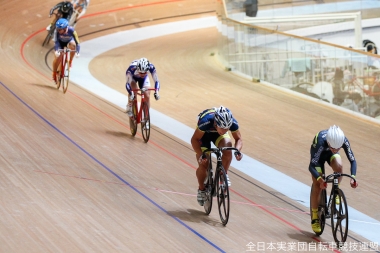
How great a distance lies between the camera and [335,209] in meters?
5.04

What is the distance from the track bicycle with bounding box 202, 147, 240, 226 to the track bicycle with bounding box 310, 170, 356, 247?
73 centimetres

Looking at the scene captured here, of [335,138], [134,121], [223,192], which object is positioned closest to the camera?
[335,138]

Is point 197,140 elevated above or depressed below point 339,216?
above

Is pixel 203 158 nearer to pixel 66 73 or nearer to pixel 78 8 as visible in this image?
pixel 66 73

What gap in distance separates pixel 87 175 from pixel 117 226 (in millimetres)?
1477

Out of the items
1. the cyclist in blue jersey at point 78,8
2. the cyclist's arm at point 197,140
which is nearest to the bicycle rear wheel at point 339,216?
the cyclist's arm at point 197,140

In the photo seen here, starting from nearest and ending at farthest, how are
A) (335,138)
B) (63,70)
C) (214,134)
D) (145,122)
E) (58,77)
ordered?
(335,138) → (214,134) → (145,122) → (63,70) → (58,77)

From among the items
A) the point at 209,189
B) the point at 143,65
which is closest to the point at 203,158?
the point at 209,189

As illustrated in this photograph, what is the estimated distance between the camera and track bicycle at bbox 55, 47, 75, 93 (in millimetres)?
10053

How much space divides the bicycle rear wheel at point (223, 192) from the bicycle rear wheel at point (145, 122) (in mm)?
2620

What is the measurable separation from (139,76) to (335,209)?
3489 mm

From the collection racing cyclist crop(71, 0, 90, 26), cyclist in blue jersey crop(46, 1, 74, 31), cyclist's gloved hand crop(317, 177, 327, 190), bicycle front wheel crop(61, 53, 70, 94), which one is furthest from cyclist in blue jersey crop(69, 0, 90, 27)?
cyclist's gloved hand crop(317, 177, 327, 190)

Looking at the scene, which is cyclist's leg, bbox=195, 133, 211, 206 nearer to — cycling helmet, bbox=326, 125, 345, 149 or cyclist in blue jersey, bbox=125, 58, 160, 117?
cycling helmet, bbox=326, 125, 345, 149

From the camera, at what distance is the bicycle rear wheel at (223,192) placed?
516 centimetres
